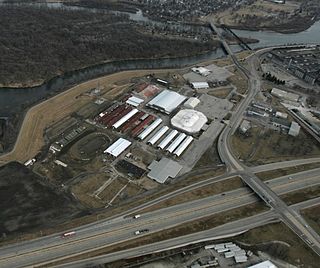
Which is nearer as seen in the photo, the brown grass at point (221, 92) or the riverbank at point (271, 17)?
the brown grass at point (221, 92)

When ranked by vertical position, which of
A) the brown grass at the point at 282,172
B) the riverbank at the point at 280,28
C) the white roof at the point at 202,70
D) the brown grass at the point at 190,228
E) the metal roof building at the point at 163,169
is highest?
the riverbank at the point at 280,28

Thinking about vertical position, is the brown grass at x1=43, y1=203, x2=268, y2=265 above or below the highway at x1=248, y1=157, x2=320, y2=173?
below

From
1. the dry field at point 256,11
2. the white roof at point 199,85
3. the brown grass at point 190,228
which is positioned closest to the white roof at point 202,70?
the white roof at point 199,85

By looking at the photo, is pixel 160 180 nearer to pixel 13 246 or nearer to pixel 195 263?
pixel 195 263

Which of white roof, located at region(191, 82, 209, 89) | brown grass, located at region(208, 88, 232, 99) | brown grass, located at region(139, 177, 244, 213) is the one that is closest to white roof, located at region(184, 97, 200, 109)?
brown grass, located at region(208, 88, 232, 99)

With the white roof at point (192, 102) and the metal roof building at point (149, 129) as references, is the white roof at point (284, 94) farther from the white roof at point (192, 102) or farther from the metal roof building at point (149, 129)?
the metal roof building at point (149, 129)

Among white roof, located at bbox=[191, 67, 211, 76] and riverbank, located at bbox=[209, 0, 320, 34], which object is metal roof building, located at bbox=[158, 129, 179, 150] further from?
riverbank, located at bbox=[209, 0, 320, 34]
